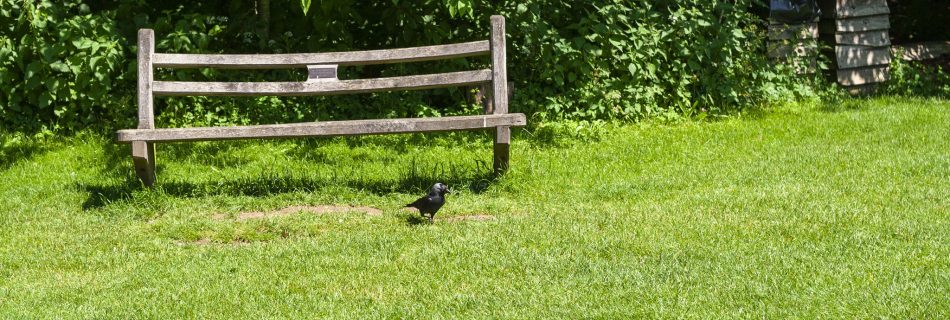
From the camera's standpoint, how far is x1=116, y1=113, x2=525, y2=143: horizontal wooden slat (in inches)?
279

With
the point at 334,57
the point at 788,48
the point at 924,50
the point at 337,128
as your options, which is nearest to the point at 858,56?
the point at 788,48

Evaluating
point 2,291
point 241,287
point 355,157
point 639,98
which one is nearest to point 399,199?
point 355,157

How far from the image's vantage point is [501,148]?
7398mm

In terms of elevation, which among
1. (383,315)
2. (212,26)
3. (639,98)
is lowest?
(383,315)

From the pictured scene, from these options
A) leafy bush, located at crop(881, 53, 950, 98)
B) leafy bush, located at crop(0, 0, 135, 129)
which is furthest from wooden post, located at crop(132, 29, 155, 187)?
leafy bush, located at crop(881, 53, 950, 98)

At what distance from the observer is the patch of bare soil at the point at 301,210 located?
6918mm

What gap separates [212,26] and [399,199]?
3.51m

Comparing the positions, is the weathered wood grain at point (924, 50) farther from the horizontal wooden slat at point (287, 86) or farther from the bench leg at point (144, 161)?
the bench leg at point (144, 161)

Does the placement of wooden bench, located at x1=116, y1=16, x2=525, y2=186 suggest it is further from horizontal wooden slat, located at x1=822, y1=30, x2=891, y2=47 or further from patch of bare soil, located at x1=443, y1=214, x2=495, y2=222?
horizontal wooden slat, located at x1=822, y1=30, x2=891, y2=47

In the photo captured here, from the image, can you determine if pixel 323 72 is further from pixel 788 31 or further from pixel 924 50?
pixel 924 50

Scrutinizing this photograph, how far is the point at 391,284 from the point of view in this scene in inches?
208

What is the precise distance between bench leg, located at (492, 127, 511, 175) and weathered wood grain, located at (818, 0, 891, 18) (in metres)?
4.74

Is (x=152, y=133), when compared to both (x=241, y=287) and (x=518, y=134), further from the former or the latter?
(x=518, y=134)

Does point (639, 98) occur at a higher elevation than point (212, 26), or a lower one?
lower
